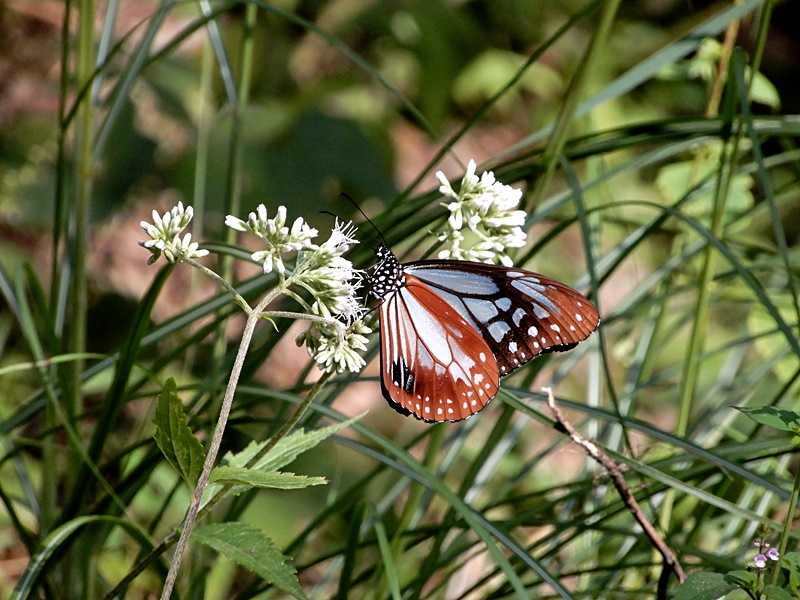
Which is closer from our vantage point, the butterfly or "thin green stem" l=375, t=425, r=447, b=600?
the butterfly

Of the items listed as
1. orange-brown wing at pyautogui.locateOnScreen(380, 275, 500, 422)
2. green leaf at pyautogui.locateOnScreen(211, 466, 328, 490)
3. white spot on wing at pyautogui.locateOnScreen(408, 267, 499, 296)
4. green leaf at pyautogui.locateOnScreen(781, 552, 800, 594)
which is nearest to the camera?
green leaf at pyautogui.locateOnScreen(211, 466, 328, 490)

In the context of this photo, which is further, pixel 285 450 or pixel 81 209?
pixel 81 209

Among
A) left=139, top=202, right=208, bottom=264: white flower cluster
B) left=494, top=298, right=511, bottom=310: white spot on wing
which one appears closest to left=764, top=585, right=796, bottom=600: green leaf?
left=494, top=298, right=511, bottom=310: white spot on wing

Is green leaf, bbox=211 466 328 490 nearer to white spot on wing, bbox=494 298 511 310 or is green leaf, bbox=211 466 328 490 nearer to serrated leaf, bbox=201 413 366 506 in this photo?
serrated leaf, bbox=201 413 366 506

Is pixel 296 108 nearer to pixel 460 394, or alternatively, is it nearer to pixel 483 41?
pixel 483 41

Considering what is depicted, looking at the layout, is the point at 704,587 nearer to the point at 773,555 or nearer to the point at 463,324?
the point at 773,555

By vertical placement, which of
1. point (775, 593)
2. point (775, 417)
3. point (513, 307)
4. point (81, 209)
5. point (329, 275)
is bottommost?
point (775, 593)

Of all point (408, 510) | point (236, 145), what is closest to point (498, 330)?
point (408, 510)

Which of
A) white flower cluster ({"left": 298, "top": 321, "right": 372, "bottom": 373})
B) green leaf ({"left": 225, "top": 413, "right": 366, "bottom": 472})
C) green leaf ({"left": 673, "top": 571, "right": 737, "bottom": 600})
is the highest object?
white flower cluster ({"left": 298, "top": 321, "right": 372, "bottom": 373})
